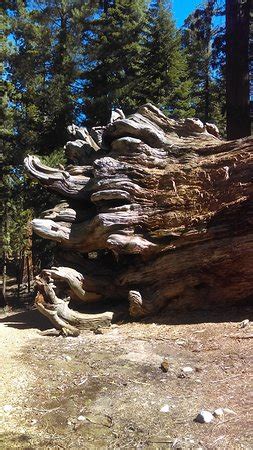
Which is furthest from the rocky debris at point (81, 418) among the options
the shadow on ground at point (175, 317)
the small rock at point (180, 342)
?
the shadow on ground at point (175, 317)

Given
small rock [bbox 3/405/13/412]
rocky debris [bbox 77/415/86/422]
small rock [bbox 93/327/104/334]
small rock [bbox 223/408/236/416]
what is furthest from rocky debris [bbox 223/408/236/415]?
small rock [bbox 93/327/104/334]

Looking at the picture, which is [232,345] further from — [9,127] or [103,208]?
[9,127]

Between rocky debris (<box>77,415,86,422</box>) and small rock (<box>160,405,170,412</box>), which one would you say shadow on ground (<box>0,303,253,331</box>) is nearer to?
small rock (<box>160,405,170,412</box>)

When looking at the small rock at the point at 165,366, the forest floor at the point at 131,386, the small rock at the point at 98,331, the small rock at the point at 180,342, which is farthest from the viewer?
the small rock at the point at 98,331

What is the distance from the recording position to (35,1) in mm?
18359

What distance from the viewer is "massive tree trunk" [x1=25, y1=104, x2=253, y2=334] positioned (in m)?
8.31

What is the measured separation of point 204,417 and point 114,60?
48.9ft

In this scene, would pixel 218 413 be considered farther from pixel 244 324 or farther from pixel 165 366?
pixel 244 324

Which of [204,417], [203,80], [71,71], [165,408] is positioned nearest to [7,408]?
[165,408]

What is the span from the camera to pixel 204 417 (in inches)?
174

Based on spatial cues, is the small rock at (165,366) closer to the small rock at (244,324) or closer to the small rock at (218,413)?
the small rock at (218,413)

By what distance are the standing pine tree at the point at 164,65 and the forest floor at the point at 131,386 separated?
39.0 feet

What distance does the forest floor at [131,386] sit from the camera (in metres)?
4.22

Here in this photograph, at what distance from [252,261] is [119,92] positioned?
1019cm
